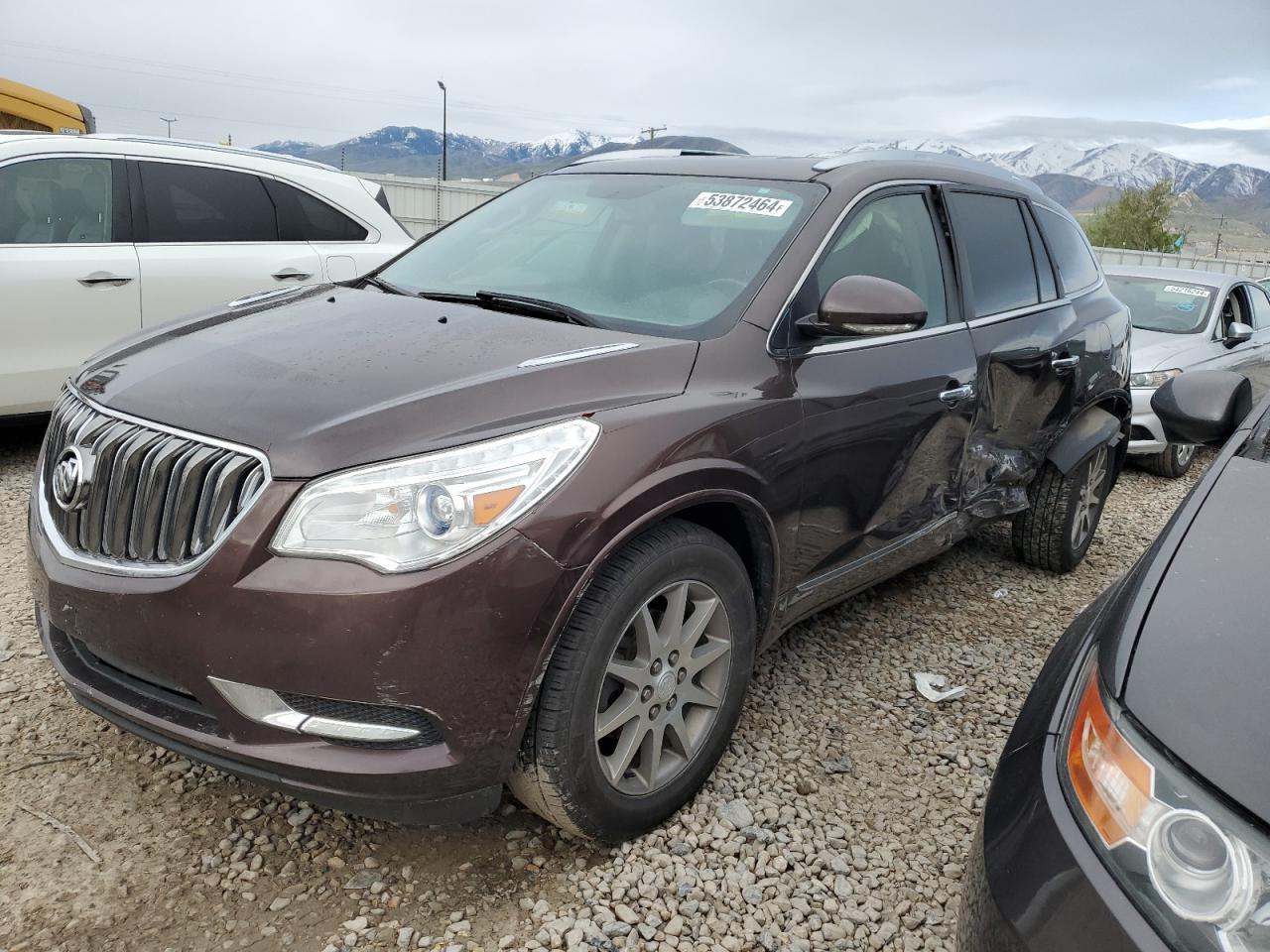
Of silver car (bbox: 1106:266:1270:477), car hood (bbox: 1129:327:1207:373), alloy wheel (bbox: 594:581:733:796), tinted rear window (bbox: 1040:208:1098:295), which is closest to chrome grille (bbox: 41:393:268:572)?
alloy wheel (bbox: 594:581:733:796)

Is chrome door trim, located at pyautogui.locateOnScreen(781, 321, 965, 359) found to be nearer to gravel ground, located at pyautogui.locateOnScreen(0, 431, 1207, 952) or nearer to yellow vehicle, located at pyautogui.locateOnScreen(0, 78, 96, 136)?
gravel ground, located at pyautogui.locateOnScreen(0, 431, 1207, 952)

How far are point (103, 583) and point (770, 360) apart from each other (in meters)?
1.65

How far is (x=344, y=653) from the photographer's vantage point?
185 centimetres

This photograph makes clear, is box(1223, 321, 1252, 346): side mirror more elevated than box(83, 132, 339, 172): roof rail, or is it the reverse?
box(83, 132, 339, 172): roof rail

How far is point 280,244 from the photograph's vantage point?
5582mm

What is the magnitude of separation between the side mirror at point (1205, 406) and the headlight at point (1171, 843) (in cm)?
140

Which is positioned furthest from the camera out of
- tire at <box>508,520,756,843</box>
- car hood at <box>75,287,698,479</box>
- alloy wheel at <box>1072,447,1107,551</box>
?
alloy wheel at <box>1072,447,1107,551</box>

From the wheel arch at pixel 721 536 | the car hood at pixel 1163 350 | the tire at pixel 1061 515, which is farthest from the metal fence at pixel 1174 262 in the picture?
the wheel arch at pixel 721 536

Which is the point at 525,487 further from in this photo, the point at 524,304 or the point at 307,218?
the point at 307,218

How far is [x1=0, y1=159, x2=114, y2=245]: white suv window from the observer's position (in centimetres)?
479

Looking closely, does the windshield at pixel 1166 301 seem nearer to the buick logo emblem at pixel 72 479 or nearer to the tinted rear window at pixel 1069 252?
the tinted rear window at pixel 1069 252

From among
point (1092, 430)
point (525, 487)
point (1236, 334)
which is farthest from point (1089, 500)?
point (1236, 334)

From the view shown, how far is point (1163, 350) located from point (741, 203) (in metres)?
5.72

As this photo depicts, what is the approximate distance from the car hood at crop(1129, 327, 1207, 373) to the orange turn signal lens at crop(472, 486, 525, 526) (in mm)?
6421
